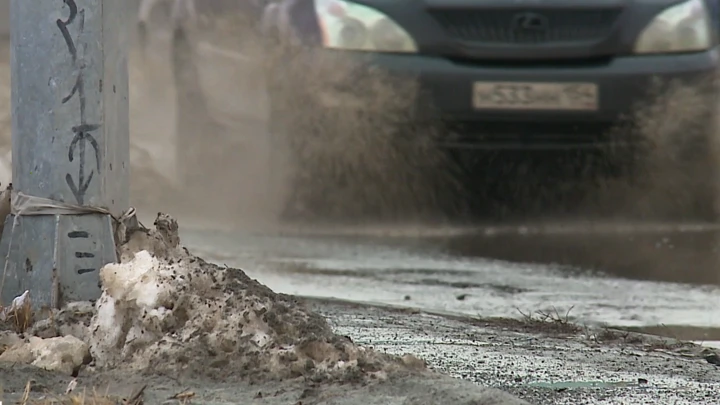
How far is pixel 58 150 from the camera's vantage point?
3938 millimetres

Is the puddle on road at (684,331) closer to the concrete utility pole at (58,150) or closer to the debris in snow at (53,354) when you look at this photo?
the concrete utility pole at (58,150)

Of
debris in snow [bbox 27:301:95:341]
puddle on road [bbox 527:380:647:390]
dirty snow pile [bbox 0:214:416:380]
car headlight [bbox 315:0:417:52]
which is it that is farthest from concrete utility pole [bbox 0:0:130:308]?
car headlight [bbox 315:0:417:52]

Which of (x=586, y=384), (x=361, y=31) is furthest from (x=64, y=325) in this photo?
(x=361, y=31)

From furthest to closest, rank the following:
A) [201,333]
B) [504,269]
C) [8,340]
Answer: [504,269], [8,340], [201,333]

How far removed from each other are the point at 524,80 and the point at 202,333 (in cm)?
414

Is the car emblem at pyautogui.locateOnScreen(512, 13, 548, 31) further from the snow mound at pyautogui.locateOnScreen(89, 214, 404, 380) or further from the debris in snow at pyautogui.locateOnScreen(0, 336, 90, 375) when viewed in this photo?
the debris in snow at pyautogui.locateOnScreen(0, 336, 90, 375)

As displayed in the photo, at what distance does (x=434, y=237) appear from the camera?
295 inches

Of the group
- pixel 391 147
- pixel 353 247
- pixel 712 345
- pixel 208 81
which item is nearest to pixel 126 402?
pixel 712 345

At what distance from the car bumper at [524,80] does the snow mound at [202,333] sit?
12.5 ft

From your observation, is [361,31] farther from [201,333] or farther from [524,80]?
[201,333]

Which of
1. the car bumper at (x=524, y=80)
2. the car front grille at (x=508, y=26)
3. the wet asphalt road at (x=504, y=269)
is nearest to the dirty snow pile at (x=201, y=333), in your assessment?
the wet asphalt road at (x=504, y=269)

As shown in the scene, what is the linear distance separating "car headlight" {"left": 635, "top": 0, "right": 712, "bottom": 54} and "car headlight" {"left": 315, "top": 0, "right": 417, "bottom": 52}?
1.17 m

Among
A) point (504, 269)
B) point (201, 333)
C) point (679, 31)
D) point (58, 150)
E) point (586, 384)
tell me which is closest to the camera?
point (201, 333)

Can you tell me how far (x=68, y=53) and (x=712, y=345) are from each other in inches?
82.4
